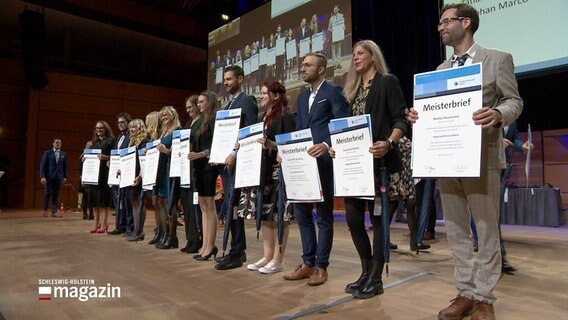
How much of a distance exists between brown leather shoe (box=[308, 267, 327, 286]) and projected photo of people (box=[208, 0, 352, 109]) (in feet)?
12.8

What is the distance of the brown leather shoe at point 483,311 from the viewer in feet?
5.32

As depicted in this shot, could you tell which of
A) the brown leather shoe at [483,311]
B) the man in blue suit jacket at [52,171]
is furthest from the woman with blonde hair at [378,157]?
the man in blue suit jacket at [52,171]

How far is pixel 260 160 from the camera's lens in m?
2.73

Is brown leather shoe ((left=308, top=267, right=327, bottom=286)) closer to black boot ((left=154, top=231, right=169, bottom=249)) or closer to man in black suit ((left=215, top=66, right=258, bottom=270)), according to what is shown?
man in black suit ((left=215, top=66, right=258, bottom=270))

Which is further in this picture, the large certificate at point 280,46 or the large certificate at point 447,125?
the large certificate at point 280,46

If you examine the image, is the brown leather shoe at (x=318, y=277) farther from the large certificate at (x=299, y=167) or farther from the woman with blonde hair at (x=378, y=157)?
the large certificate at (x=299, y=167)

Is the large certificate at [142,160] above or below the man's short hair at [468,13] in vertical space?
below

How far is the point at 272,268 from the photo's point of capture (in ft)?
9.11

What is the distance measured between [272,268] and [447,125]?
1589 millimetres

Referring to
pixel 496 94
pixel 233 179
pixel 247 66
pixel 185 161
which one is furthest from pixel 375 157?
pixel 247 66

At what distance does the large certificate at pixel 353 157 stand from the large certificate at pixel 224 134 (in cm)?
102

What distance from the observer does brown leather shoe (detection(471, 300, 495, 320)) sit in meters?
1.62

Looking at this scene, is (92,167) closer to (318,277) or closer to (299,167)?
(299,167)

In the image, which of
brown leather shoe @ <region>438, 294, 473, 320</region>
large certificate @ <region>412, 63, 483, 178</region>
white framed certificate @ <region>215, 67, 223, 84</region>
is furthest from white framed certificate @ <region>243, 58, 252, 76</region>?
brown leather shoe @ <region>438, 294, 473, 320</region>
